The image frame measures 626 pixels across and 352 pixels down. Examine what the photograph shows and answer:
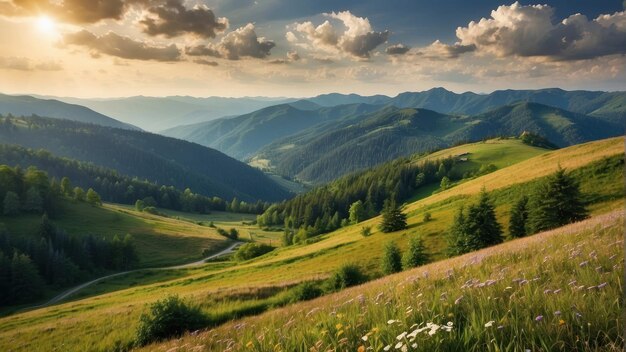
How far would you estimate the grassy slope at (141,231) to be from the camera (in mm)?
119125

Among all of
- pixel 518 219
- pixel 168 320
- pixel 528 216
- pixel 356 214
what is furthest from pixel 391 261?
pixel 356 214

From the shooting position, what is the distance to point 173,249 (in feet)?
414

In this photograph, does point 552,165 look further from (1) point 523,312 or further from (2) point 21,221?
(2) point 21,221

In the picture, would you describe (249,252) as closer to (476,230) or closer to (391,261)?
(391,261)

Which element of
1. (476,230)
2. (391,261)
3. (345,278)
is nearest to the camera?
(345,278)

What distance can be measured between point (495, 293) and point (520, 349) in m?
2.23

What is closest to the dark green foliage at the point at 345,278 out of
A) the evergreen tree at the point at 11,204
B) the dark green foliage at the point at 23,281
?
the dark green foliage at the point at 23,281

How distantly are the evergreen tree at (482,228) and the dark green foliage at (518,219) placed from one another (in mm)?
1589

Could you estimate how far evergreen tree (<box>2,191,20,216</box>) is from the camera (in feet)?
406

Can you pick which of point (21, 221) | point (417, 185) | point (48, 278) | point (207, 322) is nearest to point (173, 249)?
point (48, 278)

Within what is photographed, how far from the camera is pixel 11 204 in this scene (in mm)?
124312

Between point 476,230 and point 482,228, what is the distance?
0.94m

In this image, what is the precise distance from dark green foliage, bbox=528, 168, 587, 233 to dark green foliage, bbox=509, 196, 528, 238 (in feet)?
7.24

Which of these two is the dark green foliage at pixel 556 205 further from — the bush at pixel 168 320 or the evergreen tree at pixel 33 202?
the evergreen tree at pixel 33 202
